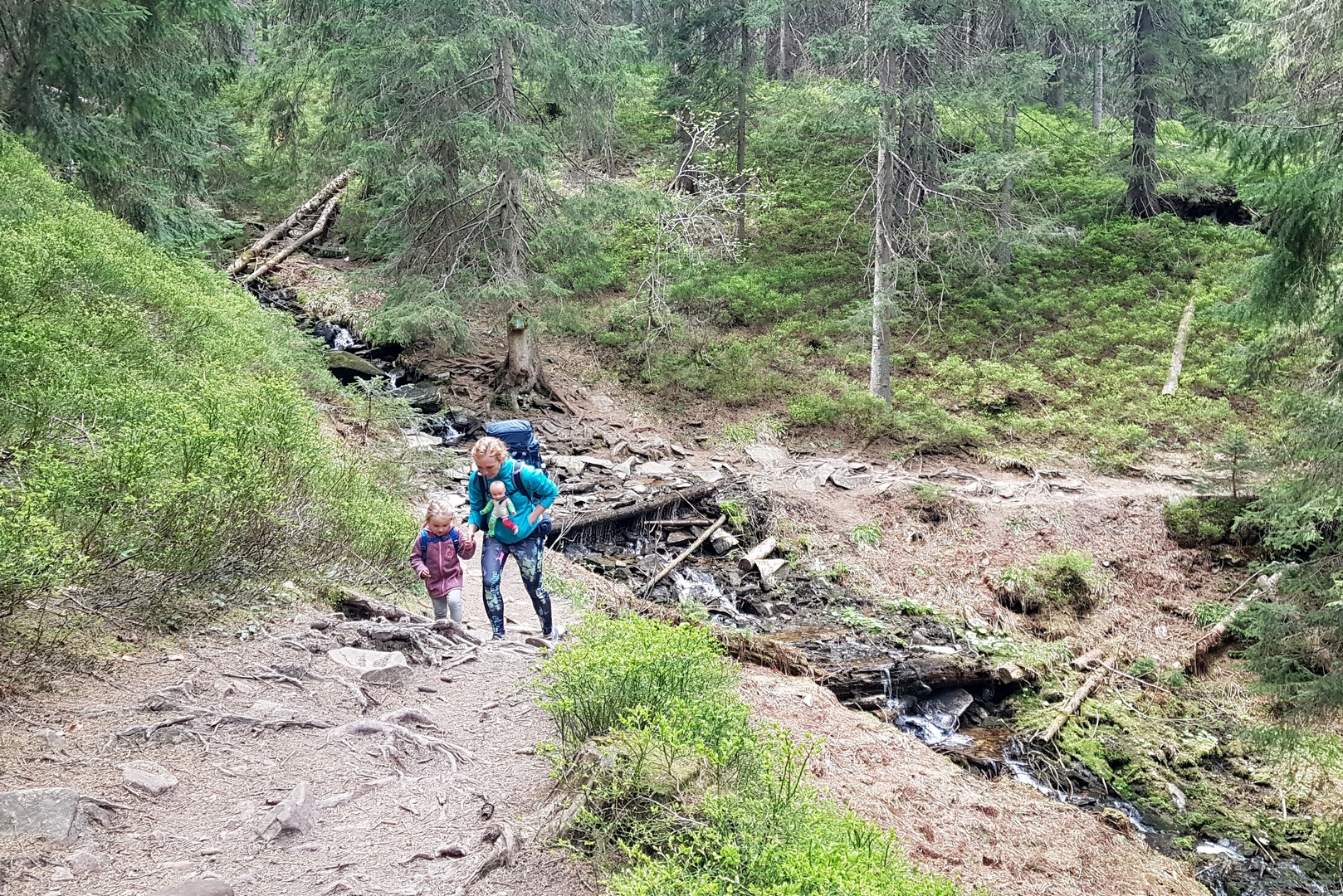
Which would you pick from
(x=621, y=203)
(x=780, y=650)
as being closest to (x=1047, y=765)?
(x=780, y=650)

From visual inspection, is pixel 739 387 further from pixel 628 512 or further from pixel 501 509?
pixel 501 509

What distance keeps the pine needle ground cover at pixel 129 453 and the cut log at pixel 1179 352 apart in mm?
16887

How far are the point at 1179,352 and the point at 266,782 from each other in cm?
2078

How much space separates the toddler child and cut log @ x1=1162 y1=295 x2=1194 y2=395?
17253mm

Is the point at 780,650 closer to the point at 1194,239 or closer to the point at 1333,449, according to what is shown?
the point at 1333,449

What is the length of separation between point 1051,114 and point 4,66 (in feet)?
101

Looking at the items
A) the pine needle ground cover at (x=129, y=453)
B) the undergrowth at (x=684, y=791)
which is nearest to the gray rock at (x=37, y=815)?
the pine needle ground cover at (x=129, y=453)

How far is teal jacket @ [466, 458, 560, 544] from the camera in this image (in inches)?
259

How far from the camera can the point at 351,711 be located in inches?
205

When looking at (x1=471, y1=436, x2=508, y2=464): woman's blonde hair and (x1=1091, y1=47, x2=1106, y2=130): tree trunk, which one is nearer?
(x1=471, y1=436, x2=508, y2=464): woman's blonde hair

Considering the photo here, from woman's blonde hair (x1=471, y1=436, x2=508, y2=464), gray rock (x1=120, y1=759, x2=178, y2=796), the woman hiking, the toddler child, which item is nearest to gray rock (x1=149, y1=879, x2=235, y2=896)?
gray rock (x1=120, y1=759, x2=178, y2=796)

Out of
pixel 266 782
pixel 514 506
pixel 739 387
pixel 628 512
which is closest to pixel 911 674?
pixel 628 512

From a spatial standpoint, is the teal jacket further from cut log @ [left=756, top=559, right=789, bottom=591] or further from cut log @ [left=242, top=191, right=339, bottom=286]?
cut log @ [left=242, top=191, right=339, bottom=286]

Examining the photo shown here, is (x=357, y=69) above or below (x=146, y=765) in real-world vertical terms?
above
